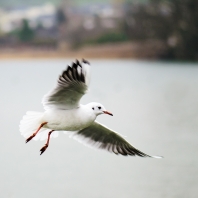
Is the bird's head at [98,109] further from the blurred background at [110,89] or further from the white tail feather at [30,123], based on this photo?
the blurred background at [110,89]

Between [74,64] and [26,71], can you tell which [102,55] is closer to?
[26,71]

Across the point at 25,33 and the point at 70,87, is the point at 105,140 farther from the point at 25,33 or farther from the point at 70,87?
the point at 25,33

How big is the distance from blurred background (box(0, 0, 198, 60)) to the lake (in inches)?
451

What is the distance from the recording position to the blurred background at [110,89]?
1040 cm

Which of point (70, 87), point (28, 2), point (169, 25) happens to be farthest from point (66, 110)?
point (28, 2)

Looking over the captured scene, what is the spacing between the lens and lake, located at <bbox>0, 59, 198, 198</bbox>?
9.90 m

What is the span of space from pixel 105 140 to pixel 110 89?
16050mm

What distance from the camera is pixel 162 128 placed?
15.6m

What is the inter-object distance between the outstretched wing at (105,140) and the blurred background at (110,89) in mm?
1118

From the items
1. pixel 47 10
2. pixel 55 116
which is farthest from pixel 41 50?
pixel 55 116

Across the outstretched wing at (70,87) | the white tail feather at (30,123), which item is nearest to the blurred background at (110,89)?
the white tail feather at (30,123)

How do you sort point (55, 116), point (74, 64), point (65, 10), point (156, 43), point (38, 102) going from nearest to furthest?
point (74, 64)
point (55, 116)
point (38, 102)
point (156, 43)
point (65, 10)

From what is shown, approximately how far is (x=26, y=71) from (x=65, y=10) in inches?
Answer: 508

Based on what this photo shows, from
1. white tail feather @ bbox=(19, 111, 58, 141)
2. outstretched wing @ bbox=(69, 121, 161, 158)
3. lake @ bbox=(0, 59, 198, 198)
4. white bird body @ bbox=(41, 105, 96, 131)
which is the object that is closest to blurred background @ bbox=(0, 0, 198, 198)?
lake @ bbox=(0, 59, 198, 198)
